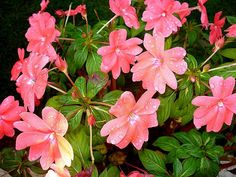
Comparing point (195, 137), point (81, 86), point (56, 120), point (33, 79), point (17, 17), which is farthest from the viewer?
point (17, 17)

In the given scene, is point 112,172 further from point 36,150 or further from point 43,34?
point 43,34

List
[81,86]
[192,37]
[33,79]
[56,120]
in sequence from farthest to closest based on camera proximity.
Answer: [192,37], [81,86], [33,79], [56,120]

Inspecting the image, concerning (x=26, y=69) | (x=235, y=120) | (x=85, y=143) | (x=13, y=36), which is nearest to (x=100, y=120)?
(x=85, y=143)

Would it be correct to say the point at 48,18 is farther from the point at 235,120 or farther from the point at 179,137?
the point at 235,120

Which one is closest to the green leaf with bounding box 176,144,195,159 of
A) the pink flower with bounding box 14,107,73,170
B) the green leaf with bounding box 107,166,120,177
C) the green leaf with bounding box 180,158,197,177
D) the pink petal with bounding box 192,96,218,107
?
the green leaf with bounding box 180,158,197,177

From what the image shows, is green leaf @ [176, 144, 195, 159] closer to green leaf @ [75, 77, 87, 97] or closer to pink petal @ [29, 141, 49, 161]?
green leaf @ [75, 77, 87, 97]

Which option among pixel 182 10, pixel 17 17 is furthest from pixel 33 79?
pixel 17 17

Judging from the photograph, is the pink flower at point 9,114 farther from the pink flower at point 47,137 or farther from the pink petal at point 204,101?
the pink petal at point 204,101
